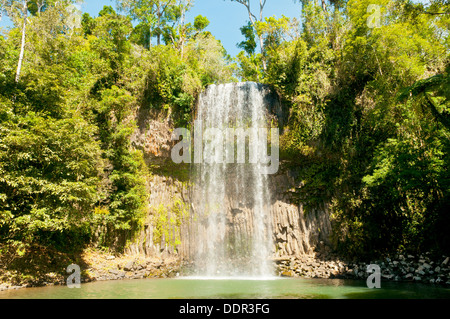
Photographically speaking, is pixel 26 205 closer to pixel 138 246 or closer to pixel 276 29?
pixel 138 246

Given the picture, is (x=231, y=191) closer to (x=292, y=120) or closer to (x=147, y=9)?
(x=292, y=120)

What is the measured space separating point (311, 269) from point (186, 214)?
7647mm

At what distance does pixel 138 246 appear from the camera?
15.5 metres

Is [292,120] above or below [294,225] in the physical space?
above

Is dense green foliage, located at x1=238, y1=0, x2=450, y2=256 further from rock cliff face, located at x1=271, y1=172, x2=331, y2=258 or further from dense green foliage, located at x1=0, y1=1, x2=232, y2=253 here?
dense green foliage, located at x1=0, y1=1, x2=232, y2=253

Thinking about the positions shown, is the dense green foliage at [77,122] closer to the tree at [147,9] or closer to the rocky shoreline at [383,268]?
the tree at [147,9]

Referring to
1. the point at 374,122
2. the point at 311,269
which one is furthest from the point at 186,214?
the point at 374,122

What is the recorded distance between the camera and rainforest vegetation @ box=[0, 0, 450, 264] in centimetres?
1030

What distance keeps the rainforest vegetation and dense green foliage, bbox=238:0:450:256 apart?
0.06 metres

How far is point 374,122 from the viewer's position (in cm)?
1438

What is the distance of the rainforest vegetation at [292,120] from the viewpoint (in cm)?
1030

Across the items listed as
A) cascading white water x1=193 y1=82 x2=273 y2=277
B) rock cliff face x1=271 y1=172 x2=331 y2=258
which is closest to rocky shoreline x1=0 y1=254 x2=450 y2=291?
rock cliff face x1=271 y1=172 x2=331 y2=258

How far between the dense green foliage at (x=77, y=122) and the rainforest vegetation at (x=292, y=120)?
7 centimetres
